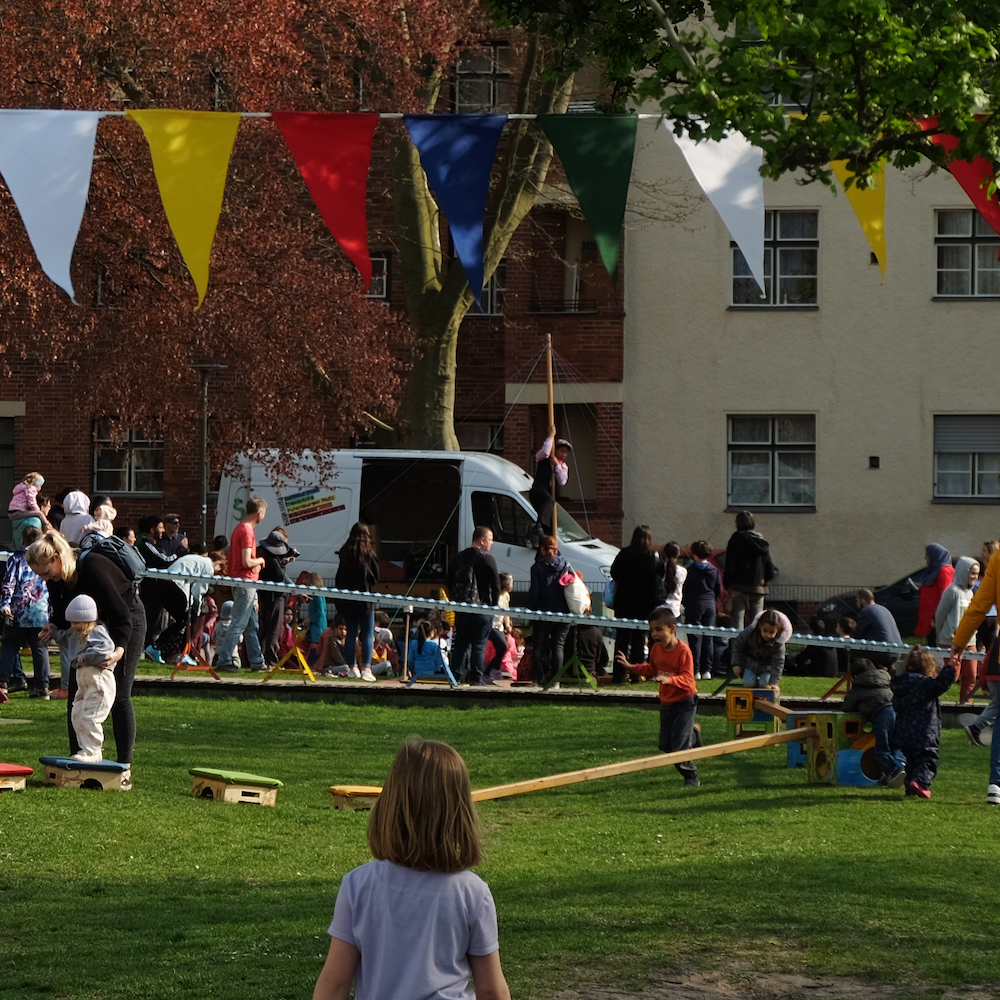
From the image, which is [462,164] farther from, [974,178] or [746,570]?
[746,570]

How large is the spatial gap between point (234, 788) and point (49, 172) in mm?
4161

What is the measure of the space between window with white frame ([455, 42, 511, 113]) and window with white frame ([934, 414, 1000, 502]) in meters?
9.72

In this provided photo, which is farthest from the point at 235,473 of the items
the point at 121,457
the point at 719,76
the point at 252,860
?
the point at 719,76

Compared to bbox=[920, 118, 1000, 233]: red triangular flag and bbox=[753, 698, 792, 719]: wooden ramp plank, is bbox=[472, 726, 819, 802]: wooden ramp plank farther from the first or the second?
bbox=[920, 118, 1000, 233]: red triangular flag

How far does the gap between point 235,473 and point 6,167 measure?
15.1 meters

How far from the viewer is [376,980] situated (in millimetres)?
3873

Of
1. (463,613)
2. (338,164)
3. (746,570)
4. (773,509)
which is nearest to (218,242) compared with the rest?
(463,613)

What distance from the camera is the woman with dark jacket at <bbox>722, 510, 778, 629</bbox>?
2152 cm

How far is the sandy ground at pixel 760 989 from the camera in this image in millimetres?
6449

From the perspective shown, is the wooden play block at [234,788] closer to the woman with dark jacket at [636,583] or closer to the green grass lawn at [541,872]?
the green grass lawn at [541,872]

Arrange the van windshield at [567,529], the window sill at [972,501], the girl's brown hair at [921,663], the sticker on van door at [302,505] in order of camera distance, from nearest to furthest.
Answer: the girl's brown hair at [921,663] < the van windshield at [567,529] < the sticker on van door at [302,505] < the window sill at [972,501]

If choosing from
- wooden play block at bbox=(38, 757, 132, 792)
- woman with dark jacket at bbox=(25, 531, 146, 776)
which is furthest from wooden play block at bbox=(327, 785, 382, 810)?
woman with dark jacket at bbox=(25, 531, 146, 776)

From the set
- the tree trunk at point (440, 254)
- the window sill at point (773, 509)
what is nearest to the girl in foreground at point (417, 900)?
the tree trunk at point (440, 254)

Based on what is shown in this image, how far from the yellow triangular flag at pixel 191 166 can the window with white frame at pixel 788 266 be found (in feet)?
68.5
